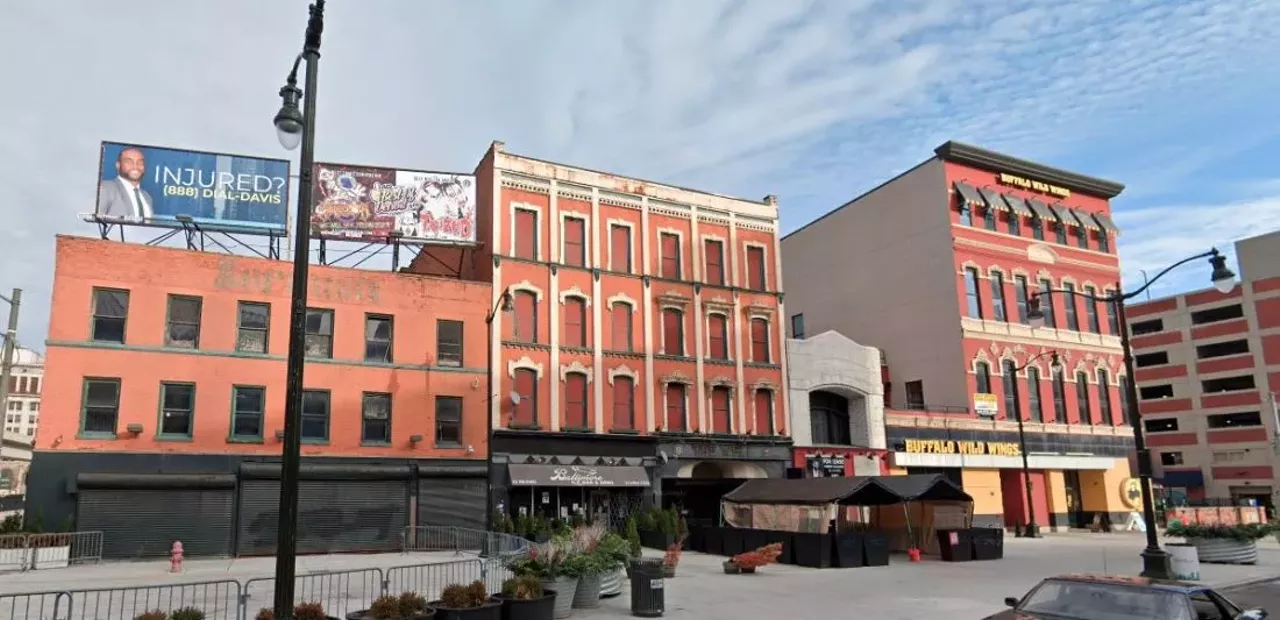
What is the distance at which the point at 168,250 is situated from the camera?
91.8ft

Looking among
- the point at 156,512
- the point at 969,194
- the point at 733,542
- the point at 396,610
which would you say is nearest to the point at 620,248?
the point at 733,542

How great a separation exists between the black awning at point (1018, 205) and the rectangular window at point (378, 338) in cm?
3291

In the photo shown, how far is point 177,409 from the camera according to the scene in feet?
89.9

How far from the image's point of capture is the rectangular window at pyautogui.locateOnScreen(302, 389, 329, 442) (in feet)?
95.7

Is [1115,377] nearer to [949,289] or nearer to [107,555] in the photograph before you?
[949,289]

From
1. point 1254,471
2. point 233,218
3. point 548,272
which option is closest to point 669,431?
point 548,272

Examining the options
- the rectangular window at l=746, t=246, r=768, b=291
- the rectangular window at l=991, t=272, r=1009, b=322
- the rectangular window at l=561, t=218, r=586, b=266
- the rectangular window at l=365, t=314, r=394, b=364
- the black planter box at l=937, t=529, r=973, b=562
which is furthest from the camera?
the rectangular window at l=991, t=272, r=1009, b=322

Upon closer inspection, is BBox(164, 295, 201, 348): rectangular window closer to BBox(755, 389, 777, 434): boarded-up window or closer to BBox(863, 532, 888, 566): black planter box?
BBox(863, 532, 888, 566): black planter box

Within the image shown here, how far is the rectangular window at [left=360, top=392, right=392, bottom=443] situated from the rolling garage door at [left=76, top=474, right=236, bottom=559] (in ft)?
15.0

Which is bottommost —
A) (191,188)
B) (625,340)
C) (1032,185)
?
(625,340)

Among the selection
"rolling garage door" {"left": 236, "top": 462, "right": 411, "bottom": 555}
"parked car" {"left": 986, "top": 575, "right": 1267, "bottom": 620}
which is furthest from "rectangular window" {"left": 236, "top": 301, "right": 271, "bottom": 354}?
"parked car" {"left": 986, "top": 575, "right": 1267, "bottom": 620}

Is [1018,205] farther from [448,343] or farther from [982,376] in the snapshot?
[448,343]

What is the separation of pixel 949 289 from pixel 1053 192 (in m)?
10.7

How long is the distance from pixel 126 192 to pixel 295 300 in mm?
23883
